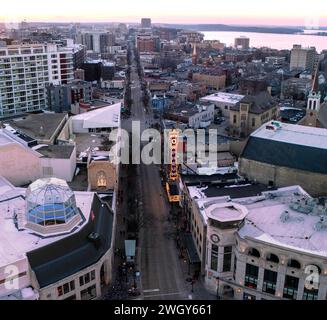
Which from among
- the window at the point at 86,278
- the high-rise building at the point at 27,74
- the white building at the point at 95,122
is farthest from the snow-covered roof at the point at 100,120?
the window at the point at 86,278

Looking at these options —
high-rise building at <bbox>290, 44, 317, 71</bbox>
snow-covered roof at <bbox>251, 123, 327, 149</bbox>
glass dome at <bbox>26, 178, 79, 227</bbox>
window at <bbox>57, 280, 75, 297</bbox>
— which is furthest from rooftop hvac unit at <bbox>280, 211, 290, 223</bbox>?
high-rise building at <bbox>290, 44, 317, 71</bbox>

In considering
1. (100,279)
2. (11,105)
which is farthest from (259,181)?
(11,105)

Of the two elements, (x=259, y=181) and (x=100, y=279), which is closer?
(x=100, y=279)

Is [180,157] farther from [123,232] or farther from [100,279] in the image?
[100,279]

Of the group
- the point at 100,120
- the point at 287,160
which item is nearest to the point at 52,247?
the point at 287,160

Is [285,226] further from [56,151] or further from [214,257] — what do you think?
[56,151]

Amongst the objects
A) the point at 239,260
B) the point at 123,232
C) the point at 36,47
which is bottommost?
the point at 123,232

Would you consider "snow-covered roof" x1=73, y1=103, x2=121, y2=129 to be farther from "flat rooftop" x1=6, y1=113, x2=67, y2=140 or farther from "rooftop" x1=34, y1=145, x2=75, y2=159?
"rooftop" x1=34, y1=145, x2=75, y2=159

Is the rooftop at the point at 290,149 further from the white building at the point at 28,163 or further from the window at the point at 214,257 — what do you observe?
the white building at the point at 28,163

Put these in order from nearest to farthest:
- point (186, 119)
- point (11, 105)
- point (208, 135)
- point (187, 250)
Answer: point (187, 250) → point (208, 135) → point (186, 119) → point (11, 105)
